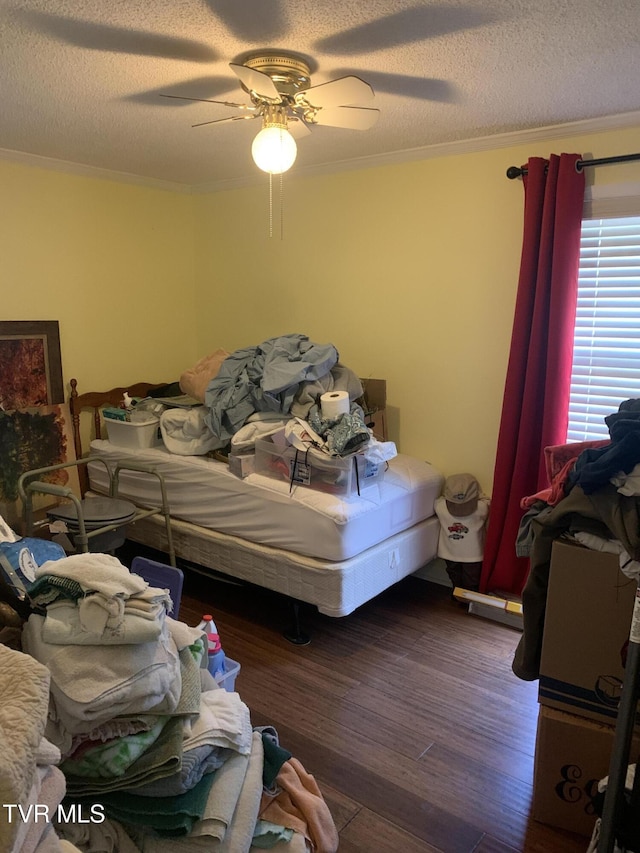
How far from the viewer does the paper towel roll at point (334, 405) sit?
2.88m

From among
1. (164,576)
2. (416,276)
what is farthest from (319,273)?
(164,576)

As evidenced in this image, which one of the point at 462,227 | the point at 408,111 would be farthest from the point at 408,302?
the point at 408,111

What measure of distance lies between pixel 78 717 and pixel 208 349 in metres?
3.41

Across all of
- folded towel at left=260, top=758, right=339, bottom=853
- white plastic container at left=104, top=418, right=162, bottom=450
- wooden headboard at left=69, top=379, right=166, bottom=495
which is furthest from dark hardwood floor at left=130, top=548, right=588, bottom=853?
wooden headboard at left=69, top=379, right=166, bottom=495

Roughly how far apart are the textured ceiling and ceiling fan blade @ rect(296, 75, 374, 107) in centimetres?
11

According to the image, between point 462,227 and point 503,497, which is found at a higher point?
point 462,227

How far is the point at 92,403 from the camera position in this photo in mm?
3820

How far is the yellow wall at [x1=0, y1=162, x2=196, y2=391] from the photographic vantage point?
3.43m

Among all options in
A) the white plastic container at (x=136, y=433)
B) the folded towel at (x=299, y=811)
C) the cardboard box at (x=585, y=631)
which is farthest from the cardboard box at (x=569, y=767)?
the white plastic container at (x=136, y=433)

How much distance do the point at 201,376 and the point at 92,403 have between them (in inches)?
33.6

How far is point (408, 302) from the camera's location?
338 centimetres

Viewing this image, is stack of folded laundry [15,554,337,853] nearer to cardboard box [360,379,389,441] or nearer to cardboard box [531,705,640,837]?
cardboard box [531,705,640,837]

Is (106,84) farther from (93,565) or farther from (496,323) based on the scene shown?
(496,323)

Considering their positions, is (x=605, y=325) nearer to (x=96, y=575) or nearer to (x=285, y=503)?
(x=285, y=503)
